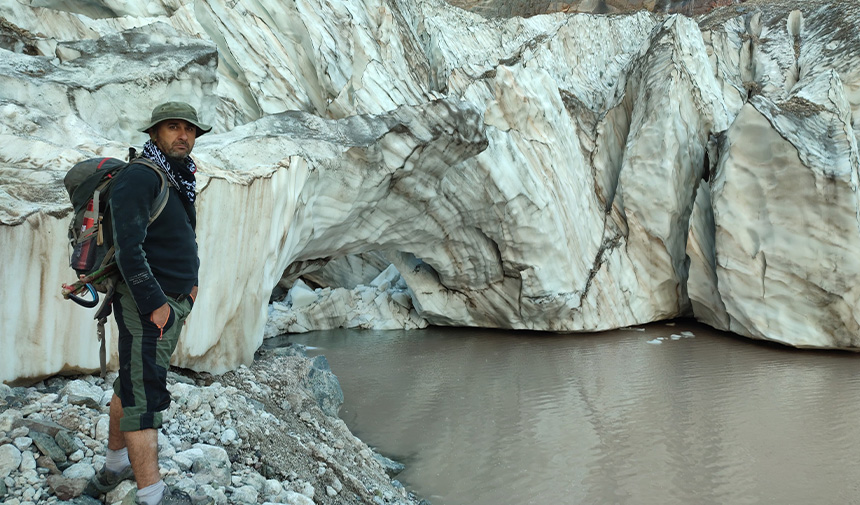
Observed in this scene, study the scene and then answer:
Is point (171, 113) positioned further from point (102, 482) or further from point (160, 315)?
point (102, 482)

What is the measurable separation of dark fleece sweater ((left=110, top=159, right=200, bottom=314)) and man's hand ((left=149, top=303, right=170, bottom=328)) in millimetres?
22

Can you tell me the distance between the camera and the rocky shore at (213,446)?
79.5 inches

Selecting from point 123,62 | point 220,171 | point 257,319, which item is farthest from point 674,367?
point 123,62

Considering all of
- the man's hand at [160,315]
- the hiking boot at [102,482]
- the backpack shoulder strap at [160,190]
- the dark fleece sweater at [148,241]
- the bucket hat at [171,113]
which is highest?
the bucket hat at [171,113]

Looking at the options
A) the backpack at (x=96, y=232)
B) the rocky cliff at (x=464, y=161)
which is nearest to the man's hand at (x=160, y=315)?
the backpack at (x=96, y=232)

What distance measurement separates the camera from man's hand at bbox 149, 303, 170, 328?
1877 mm

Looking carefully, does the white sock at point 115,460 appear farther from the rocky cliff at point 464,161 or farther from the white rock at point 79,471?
the rocky cliff at point 464,161

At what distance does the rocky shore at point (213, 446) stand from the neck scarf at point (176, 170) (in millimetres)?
1036

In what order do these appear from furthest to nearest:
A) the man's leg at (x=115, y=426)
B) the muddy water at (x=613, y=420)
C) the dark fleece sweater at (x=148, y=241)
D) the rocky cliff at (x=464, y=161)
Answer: the rocky cliff at (x=464, y=161), the muddy water at (x=613, y=420), the man's leg at (x=115, y=426), the dark fleece sweater at (x=148, y=241)

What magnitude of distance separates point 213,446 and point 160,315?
3.05 ft

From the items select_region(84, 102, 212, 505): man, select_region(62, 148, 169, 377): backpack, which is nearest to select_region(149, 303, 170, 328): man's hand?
select_region(84, 102, 212, 505): man

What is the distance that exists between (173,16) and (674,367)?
25.0 ft

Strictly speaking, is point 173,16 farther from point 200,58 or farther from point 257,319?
point 257,319

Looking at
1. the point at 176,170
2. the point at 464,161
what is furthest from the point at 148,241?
the point at 464,161
